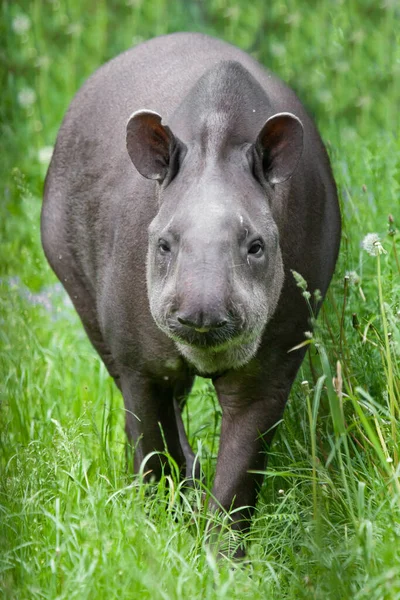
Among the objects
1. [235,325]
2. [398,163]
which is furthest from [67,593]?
[398,163]

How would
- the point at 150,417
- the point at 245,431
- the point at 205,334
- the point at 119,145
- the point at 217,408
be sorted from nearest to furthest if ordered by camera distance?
the point at 205,334
the point at 245,431
the point at 150,417
the point at 119,145
the point at 217,408

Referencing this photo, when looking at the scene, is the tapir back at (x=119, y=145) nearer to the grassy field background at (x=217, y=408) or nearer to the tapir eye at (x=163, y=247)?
the grassy field background at (x=217, y=408)

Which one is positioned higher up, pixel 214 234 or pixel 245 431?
pixel 214 234

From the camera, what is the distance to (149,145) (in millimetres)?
4691

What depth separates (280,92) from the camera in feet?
17.6

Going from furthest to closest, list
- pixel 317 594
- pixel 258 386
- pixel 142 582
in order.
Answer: pixel 258 386 < pixel 142 582 < pixel 317 594

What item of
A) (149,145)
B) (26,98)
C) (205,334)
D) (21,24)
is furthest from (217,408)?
(21,24)

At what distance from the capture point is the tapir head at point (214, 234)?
4062 mm

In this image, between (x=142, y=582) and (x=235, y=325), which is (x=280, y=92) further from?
(x=142, y=582)

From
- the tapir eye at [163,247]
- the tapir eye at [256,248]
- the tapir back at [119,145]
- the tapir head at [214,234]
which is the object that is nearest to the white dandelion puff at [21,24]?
the tapir back at [119,145]

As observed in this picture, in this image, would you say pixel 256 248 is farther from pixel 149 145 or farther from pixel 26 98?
pixel 26 98

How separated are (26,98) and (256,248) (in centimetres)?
541

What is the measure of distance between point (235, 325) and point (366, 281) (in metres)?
2.18

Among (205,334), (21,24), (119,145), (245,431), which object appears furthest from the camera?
(21,24)
